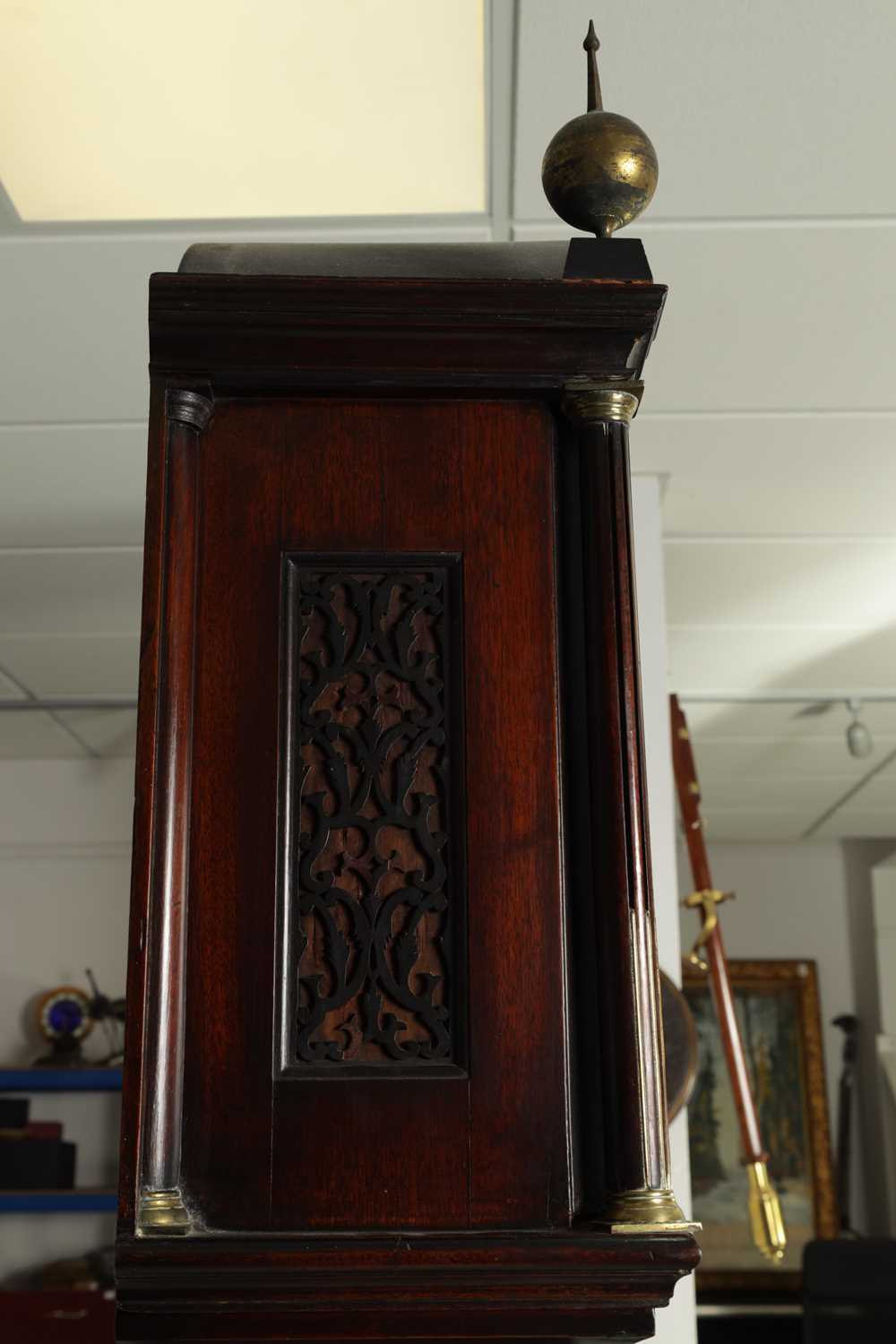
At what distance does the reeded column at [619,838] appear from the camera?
901mm

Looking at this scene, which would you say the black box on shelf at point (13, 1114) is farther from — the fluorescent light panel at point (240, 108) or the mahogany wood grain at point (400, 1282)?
the mahogany wood grain at point (400, 1282)

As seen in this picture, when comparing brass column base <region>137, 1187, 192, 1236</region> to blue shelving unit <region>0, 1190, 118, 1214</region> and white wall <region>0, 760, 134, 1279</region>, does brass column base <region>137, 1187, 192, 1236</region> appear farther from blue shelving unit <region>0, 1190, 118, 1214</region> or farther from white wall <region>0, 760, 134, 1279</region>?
white wall <region>0, 760, 134, 1279</region>

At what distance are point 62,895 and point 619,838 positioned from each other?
4.53 meters

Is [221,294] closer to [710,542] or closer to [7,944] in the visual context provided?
[710,542]

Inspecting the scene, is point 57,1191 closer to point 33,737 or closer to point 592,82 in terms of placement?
point 33,737

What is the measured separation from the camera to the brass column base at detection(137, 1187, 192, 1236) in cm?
87

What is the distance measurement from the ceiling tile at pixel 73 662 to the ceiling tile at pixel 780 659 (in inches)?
60.4

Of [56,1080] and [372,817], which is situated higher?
[372,817]

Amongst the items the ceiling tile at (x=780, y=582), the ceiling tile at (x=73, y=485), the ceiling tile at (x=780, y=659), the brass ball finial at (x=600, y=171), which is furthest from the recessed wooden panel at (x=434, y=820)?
the ceiling tile at (x=780, y=659)

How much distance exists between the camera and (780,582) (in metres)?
3.49

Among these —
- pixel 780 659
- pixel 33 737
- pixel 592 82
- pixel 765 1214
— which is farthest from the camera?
pixel 33 737

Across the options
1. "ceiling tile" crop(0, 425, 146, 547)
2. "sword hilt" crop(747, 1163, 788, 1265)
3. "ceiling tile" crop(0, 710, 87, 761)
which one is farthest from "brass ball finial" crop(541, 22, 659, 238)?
"ceiling tile" crop(0, 710, 87, 761)

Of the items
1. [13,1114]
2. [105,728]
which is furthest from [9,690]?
[13,1114]

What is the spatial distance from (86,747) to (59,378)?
107 inches
